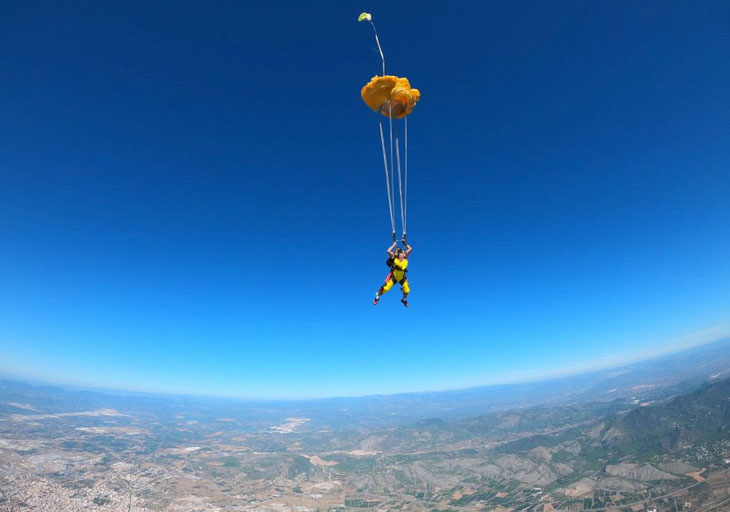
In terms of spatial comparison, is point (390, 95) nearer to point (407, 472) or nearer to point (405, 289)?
point (405, 289)

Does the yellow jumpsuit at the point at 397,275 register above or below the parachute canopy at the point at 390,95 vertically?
below

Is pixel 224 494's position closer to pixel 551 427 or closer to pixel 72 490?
pixel 72 490

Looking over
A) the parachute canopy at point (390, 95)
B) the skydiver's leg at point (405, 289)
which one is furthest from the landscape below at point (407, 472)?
the parachute canopy at point (390, 95)

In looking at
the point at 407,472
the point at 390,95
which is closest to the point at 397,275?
the point at 390,95

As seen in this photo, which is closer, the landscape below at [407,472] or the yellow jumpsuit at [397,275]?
the yellow jumpsuit at [397,275]

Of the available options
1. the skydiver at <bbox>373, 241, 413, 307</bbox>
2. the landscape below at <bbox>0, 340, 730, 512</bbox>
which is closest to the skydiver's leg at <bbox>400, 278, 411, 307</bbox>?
the skydiver at <bbox>373, 241, 413, 307</bbox>

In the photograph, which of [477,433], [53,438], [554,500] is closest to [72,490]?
[53,438]

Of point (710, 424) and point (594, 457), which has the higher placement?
point (710, 424)

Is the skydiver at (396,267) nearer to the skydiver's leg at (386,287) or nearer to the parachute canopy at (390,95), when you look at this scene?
the skydiver's leg at (386,287)
